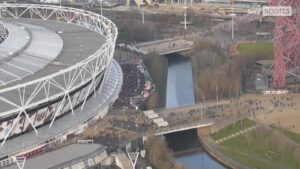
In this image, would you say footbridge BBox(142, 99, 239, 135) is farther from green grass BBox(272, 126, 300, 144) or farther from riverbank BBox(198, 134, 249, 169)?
green grass BBox(272, 126, 300, 144)

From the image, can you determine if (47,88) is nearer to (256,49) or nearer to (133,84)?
(133,84)

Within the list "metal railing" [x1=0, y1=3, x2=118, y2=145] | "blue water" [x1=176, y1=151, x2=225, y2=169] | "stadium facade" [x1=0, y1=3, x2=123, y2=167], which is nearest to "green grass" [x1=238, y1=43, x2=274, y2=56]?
"stadium facade" [x1=0, y1=3, x2=123, y2=167]

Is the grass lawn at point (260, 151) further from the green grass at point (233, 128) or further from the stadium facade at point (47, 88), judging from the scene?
the stadium facade at point (47, 88)

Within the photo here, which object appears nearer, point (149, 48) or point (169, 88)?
point (169, 88)

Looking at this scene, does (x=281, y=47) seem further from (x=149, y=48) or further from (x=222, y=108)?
(x=149, y=48)

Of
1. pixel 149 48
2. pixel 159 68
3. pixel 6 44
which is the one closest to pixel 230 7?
pixel 149 48

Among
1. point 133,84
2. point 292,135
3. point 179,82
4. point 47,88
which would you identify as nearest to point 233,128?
point 292,135

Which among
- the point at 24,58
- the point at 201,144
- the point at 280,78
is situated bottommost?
the point at 201,144
